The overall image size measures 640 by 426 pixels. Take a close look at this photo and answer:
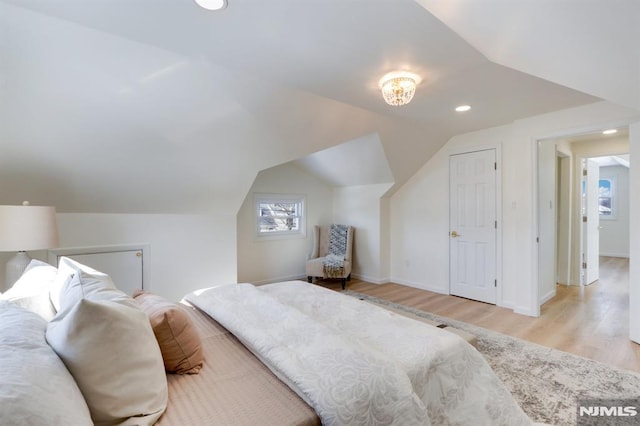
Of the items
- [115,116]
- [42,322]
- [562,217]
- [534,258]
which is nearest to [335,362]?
[42,322]

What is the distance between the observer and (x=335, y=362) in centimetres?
112

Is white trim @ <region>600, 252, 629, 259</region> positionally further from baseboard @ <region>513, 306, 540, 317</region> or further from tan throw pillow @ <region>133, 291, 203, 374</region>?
tan throw pillow @ <region>133, 291, 203, 374</region>

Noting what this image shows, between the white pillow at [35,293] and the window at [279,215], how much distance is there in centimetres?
346

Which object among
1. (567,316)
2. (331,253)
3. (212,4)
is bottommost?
(567,316)

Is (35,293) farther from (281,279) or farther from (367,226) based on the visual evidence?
(367,226)

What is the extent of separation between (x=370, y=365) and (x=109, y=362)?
86 centimetres

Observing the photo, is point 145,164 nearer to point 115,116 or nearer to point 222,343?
point 115,116

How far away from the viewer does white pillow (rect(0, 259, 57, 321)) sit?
1.30 meters

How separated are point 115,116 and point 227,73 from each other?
93cm

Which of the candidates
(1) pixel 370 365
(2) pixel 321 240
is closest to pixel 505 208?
(2) pixel 321 240

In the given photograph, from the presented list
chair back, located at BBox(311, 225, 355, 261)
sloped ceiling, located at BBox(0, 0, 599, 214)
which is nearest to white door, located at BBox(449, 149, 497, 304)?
sloped ceiling, located at BBox(0, 0, 599, 214)

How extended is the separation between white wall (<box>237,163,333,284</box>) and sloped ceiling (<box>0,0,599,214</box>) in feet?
4.32

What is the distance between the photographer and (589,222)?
4.77 m

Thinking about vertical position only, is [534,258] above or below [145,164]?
below
